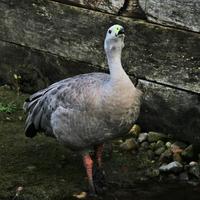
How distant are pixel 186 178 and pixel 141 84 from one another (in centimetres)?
116

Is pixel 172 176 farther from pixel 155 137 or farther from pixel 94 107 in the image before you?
pixel 94 107

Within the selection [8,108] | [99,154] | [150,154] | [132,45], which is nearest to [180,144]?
[150,154]

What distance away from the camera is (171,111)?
6.39 meters

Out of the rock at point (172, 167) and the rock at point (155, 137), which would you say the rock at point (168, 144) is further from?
the rock at point (172, 167)

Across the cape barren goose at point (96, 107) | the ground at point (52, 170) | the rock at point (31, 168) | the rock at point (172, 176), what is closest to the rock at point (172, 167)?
the rock at point (172, 176)

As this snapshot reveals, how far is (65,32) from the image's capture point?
22.9 feet

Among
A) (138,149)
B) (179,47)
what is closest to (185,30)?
(179,47)

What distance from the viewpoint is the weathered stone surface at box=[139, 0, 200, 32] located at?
6.04m

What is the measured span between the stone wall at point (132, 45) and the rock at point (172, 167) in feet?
1.64

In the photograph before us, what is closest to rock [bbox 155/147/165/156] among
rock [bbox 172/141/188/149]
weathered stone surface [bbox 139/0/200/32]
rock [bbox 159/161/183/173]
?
rock [bbox 172/141/188/149]

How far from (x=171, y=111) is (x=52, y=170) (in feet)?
4.38

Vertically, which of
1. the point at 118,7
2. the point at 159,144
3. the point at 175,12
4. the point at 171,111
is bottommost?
the point at 159,144

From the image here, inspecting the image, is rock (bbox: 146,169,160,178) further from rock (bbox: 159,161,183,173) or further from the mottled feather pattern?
the mottled feather pattern

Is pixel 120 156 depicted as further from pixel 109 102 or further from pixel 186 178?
pixel 109 102
